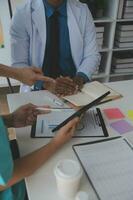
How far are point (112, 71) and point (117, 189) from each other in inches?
81.2

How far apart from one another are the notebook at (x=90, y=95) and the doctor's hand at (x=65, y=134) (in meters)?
0.24

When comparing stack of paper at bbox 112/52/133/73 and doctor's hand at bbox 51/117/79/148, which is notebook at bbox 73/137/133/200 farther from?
stack of paper at bbox 112/52/133/73

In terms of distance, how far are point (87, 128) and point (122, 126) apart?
0.49 ft

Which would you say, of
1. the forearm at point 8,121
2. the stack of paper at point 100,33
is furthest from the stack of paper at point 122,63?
the forearm at point 8,121

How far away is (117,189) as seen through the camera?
74 cm

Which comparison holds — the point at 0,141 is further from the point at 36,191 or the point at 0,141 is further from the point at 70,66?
the point at 70,66

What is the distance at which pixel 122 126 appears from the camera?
1070 mm

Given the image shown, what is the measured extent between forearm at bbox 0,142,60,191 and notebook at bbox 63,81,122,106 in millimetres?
352

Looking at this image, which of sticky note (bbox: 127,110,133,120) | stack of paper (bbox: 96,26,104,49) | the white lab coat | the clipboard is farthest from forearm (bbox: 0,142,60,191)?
stack of paper (bbox: 96,26,104,49)

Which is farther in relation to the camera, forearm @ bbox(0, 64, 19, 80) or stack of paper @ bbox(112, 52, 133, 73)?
stack of paper @ bbox(112, 52, 133, 73)

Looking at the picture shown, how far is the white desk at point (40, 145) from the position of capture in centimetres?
74

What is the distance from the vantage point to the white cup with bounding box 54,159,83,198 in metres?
0.66

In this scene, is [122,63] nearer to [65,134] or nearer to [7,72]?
[7,72]

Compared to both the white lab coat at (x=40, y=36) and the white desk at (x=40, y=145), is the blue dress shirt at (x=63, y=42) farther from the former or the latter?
the white desk at (x=40, y=145)
